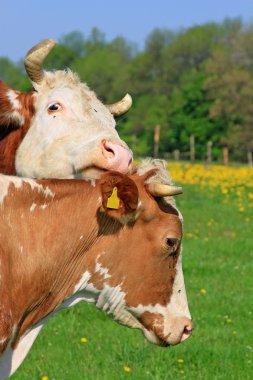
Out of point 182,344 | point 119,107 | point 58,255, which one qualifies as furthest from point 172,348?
point 58,255

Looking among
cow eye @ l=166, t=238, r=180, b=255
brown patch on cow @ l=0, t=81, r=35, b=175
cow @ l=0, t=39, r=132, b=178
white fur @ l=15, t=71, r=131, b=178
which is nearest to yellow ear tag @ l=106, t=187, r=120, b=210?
cow eye @ l=166, t=238, r=180, b=255

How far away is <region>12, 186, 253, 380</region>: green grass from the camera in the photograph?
271 inches

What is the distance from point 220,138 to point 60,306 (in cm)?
7082

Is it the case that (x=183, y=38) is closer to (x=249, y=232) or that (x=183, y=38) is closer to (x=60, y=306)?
(x=249, y=232)

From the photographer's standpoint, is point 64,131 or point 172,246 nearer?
point 172,246

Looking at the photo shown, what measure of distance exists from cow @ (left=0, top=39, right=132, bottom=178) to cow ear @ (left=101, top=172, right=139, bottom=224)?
865mm

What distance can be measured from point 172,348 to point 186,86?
73007 millimetres

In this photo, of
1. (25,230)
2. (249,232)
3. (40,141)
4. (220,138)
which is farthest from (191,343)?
(220,138)

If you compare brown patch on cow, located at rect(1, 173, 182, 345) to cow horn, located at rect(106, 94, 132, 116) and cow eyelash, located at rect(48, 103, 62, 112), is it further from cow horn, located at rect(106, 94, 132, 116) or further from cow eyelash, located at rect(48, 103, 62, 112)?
cow horn, located at rect(106, 94, 132, 116)

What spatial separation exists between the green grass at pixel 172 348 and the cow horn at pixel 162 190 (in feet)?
8.55

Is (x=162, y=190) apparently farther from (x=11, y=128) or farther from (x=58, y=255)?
(x=11, y=128)

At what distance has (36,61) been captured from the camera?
6195 mm

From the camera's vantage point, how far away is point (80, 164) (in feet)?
18.0

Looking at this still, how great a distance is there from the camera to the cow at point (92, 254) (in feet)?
13.9
